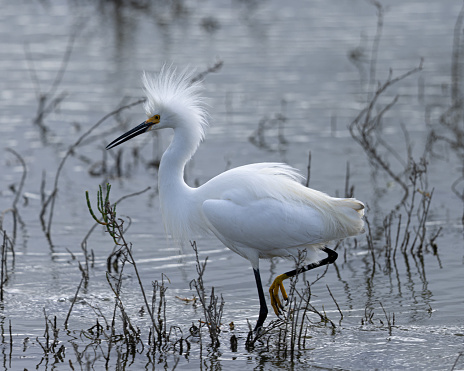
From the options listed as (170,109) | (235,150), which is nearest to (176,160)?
(170,109)

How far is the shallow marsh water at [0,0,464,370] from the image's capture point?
525cm

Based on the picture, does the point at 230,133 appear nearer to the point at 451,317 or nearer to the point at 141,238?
the point at 141,238

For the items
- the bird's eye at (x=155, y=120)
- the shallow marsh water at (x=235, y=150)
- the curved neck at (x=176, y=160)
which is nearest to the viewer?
the shallow marsh water at (x=235, y=150)

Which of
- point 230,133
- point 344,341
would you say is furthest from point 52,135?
point 344,341

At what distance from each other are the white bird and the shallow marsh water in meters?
0.56

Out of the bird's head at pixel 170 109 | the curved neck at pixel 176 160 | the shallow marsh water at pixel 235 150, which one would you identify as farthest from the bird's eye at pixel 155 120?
the shallow marsh water at pixel 235 150

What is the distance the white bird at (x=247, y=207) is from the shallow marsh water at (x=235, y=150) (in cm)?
56

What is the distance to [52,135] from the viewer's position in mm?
11109

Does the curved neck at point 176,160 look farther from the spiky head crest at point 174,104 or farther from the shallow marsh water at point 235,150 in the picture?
the shallow marsh water at point 235,150

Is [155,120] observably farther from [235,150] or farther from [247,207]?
[235,150]

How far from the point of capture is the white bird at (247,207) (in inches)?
210

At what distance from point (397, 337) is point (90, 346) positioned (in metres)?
1.94

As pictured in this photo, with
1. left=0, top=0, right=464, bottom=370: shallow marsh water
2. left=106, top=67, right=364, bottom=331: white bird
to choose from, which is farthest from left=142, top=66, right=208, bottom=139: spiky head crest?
left=0, top=0, right=464, bottom=370: shallow marsh water

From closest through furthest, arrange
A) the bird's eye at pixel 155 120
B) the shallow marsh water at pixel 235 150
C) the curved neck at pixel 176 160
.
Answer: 1. the shallow marsh water at pixel 235 150
2. the curved neck at pixel 176 160
3. the bird's eye at pixel 155 120
